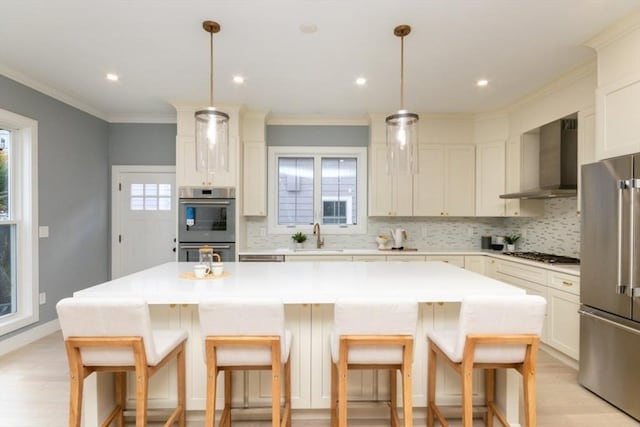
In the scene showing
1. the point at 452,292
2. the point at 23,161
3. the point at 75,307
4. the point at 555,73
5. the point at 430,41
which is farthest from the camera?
the point at 23,161

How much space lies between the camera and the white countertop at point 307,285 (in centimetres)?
184

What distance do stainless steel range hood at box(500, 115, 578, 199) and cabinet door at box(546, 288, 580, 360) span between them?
1.05 metres

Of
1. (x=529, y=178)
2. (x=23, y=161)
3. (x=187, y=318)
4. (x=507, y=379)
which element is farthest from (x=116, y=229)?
(x=529, y=178)

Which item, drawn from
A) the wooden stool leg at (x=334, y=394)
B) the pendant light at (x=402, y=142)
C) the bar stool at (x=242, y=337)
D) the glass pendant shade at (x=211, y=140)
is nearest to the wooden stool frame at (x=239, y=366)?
the bar stool at (x=242, y=337)

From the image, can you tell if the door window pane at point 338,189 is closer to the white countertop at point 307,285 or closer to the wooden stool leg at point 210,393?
the white countertop at point 307,285

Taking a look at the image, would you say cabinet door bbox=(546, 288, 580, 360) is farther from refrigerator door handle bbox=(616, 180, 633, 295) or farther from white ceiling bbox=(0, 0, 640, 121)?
white ceiling bbox=(0, 0, 640, 121)

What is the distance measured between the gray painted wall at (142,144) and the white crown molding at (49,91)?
0.99 feet

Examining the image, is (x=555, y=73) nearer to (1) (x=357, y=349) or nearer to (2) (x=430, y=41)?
(2) (x=430, y=41)

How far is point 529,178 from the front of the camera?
4.13 metres

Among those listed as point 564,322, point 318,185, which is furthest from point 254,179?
point 564,322

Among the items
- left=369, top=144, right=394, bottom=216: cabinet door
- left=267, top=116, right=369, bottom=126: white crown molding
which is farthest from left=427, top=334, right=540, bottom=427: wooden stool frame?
left=267, top=116, right=369, bottom=126: white crown molding

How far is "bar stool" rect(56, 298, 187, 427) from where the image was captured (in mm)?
1530

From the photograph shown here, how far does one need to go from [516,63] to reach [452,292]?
96.0 inches

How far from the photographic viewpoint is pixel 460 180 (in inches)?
181
